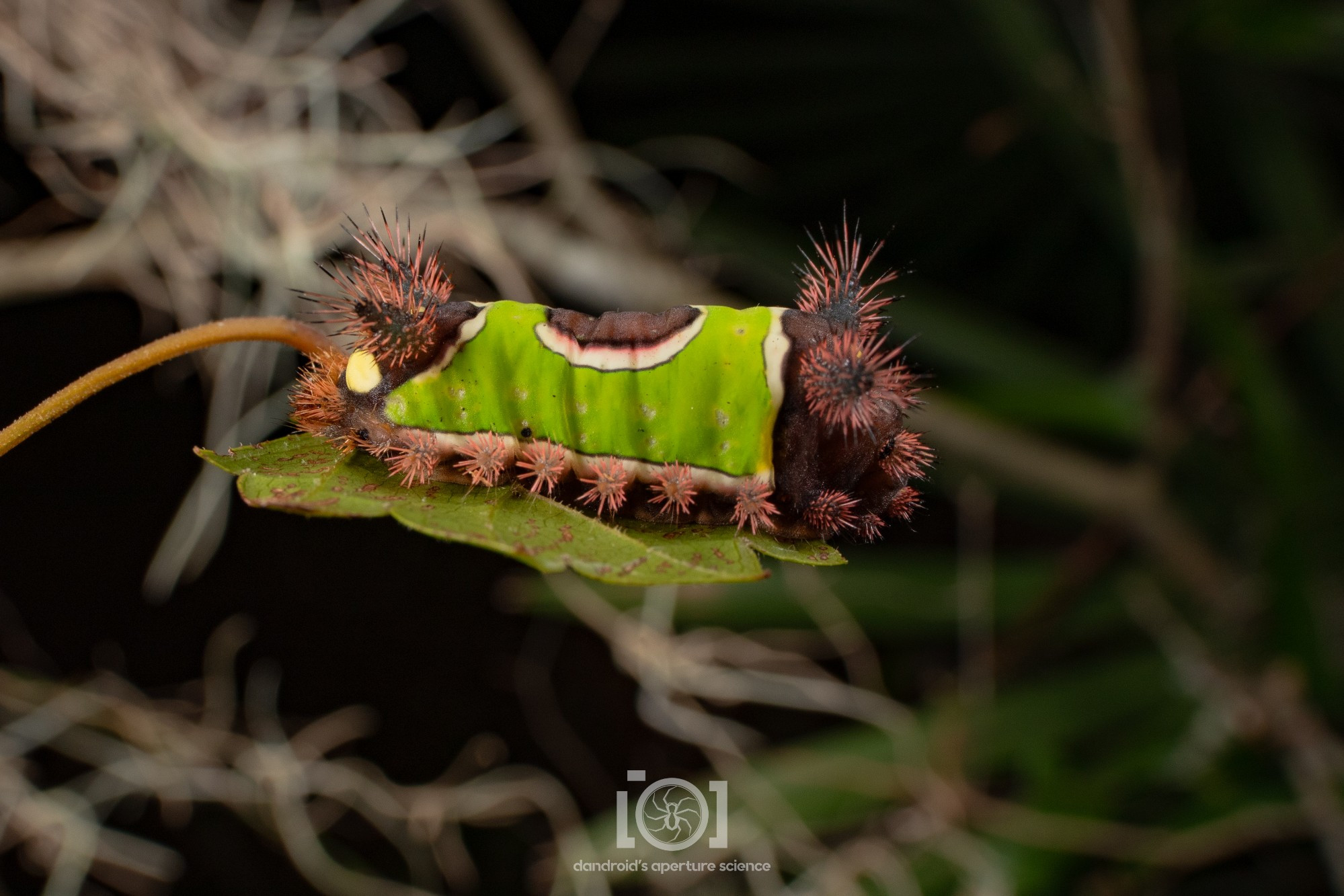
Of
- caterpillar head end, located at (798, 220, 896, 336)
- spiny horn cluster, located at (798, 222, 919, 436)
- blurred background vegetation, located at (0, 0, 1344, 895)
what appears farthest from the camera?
blurred background vegetation, located at (0, 0, 1344, 895)

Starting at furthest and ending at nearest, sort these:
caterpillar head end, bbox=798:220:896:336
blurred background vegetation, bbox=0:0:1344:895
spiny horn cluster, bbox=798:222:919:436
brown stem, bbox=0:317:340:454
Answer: blurred background vegetation, bbox=0:0:1344:895 < caterpillar head end, bbox=798:220:896:336 < spiny horn cluster, bbox=798:222:919:436 < brown stem, bbox=0:317:340:454

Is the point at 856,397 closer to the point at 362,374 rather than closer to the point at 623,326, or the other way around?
the point at 623,326

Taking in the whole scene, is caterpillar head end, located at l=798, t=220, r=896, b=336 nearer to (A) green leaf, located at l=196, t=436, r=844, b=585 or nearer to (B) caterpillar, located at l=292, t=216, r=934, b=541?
(B) caterpillar, located at l=292, t=216, r=934, b=541

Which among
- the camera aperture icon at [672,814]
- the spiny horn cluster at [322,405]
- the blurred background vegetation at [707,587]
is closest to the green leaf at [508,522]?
the spiny horn cluster at [322,405]

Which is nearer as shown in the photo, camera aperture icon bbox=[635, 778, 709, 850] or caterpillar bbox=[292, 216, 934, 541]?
caterpillar bbox=[292, 216, 934, 541]

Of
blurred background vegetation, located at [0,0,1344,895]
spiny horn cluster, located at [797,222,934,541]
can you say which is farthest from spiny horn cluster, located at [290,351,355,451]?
blurred background vegetation, located at [0,0,1344,895]

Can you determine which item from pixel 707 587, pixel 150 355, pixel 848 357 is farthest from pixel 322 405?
pixel 707 587

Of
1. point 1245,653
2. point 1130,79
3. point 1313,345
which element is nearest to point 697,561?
point 1130,79

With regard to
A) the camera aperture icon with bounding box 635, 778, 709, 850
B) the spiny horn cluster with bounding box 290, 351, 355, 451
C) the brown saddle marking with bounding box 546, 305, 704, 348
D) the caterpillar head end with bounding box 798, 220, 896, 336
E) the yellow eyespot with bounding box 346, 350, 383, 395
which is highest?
the caterpillar head end with bounding box 798, 220, 896, 336
